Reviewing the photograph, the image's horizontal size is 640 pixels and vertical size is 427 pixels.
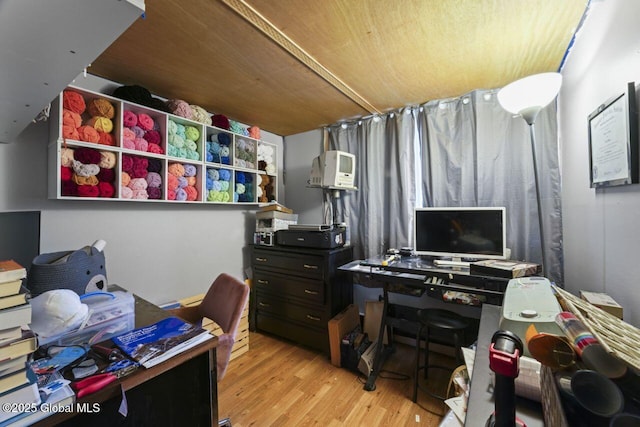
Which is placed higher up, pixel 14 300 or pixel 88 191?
pixel 88 191

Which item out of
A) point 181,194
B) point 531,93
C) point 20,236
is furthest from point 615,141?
point 20,236

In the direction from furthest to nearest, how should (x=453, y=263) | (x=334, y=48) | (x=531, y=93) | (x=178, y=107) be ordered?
(x=178, y=107)
(x=453, y=263)
(x=334, y=48)
(x=531, y=93)

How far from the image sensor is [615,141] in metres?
0.98

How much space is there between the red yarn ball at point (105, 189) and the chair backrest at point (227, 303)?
37.3 inches

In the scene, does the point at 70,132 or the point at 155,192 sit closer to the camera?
the point at 70,132

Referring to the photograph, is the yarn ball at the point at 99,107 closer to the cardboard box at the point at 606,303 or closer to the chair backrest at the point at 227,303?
the chair backrest at the point at 227,303

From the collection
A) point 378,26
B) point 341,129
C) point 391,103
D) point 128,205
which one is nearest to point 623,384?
point 378,26

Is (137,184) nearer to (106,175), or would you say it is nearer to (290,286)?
(106,175)

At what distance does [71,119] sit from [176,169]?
2.16 ft

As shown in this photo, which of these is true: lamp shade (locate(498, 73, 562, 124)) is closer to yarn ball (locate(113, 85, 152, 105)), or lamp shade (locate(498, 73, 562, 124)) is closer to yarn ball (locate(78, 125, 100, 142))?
yarn ball (locate(113, 85, 152, 105))

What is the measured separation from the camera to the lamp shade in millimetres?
1344

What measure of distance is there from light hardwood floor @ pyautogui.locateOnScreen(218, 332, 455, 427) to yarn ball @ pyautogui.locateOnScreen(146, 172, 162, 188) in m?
1.62

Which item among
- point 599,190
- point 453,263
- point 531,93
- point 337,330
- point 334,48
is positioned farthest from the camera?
point 337,330

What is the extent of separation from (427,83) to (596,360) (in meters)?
2.04
